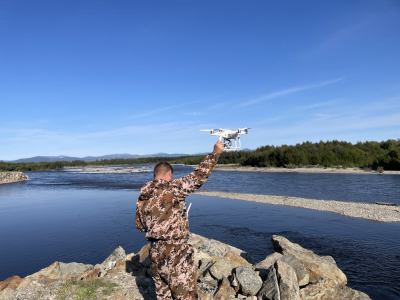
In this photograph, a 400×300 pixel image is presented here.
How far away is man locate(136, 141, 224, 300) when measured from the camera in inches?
141

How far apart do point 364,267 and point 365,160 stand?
175 feet

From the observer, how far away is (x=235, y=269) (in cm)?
632

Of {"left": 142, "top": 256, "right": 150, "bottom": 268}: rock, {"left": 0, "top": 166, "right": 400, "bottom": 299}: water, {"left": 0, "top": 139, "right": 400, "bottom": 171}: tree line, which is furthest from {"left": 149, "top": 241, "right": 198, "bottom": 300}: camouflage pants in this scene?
{"left": 0, "top": 139, "right": 400, "bottom": 171}: tree line

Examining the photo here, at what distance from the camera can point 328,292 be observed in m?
6.04

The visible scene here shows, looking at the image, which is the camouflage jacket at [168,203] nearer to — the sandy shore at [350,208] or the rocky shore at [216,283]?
the rocky shore at [216,283]

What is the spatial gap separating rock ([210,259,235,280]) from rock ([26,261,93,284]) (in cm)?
342

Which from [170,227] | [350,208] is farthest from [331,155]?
[170,227]

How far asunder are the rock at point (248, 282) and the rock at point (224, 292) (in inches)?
8.9

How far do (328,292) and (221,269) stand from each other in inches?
88.2

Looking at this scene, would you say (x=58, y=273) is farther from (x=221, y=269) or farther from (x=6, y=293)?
(x=221, y=269)

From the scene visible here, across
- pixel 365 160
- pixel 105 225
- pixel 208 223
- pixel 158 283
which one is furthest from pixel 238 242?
pixel 365 160

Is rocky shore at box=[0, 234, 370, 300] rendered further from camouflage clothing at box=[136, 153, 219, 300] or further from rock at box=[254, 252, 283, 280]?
camouflage clothing at box=[136, 153, 219, 300]

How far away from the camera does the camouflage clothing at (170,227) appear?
359cm

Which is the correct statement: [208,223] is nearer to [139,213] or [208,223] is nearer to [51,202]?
[139,213]
